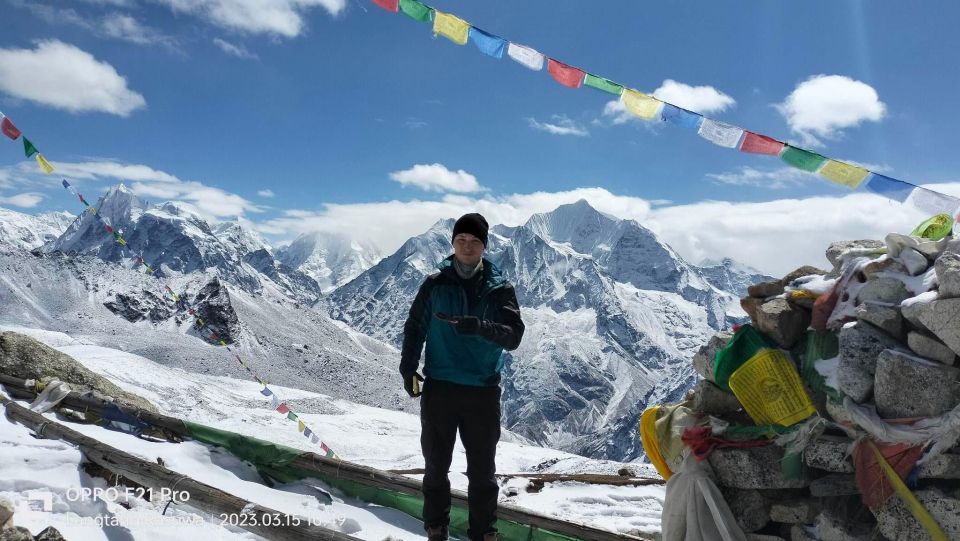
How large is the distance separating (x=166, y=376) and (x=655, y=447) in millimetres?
85616

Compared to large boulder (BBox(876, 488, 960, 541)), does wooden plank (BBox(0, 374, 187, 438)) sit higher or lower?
lower

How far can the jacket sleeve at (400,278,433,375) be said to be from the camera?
491 cm

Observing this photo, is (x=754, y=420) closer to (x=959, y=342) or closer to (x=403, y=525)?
(x=959, y=342)

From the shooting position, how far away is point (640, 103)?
7.40 meters

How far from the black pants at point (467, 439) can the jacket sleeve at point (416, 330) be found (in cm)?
22

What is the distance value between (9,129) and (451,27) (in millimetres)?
12137

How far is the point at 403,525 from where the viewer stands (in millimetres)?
6223

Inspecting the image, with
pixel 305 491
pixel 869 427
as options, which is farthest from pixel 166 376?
pixel 869 427

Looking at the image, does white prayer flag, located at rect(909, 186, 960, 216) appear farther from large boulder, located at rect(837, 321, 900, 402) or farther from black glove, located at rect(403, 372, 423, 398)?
black glove, located at rect(403, 372, 423, 398)

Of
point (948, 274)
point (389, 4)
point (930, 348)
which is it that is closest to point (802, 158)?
point (948, 274)

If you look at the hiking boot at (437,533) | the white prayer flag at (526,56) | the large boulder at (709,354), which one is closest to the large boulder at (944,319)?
the large boulder at (709,354)

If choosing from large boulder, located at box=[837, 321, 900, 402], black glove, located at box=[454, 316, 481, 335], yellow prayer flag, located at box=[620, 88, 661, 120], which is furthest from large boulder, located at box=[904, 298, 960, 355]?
yellow prayer flag, located at box=[620, 88, 661, 120]

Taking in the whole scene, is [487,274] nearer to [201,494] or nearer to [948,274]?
[948,274]

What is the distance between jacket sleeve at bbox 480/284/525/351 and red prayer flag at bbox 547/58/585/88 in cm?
399
